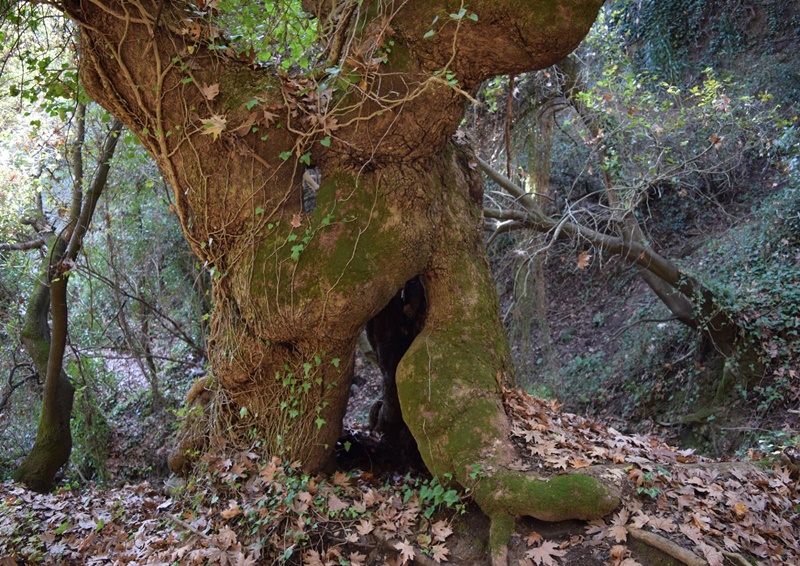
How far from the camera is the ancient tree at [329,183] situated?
4254 mm

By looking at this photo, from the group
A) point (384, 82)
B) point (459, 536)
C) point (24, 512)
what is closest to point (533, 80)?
point (384, 82)

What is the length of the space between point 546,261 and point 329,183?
6332mm

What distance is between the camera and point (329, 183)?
185 inches

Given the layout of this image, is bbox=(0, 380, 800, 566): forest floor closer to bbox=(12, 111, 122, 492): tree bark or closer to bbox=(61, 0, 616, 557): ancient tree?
bbox=(61, 0, 616, 557): ancient tree

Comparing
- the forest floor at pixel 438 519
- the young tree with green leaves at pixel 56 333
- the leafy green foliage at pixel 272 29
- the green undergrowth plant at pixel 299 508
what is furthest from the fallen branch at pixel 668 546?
the young tree with green leaves at pixel 56 333

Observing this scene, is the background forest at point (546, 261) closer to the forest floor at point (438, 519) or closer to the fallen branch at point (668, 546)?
the forest floor at point (438, 519)

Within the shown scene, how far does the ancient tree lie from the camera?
425cm

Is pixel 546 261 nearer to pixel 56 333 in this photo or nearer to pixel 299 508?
pixel 299 508

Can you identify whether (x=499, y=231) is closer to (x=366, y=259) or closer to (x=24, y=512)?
(x=366, y=259)

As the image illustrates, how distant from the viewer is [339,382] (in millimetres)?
4871

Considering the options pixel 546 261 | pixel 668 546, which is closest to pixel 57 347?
pixel 668 546

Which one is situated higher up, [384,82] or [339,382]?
[384,82]

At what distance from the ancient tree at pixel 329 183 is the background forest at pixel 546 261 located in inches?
65.7

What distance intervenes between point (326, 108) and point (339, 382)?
224 centimetres
